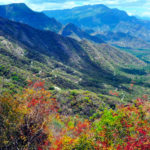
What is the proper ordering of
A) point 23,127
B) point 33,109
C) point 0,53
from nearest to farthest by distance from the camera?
point 23,127
point 33,109
point 0,53

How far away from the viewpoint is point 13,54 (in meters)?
188

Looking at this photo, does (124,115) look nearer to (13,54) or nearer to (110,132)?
(110,132)

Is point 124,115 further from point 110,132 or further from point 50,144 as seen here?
point 50,144

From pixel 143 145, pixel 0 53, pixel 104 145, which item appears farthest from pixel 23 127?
pixel 0 53

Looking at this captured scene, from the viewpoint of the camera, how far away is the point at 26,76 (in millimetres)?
143125

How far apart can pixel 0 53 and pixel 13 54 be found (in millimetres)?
17049

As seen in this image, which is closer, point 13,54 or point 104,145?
point 104,145

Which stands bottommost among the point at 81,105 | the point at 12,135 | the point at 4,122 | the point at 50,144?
the point at 81,105

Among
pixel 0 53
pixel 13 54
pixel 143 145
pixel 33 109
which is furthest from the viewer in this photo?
pixel 13 54

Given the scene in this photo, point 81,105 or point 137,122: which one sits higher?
point 137,122

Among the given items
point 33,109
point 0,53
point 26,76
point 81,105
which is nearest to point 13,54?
point 0,53

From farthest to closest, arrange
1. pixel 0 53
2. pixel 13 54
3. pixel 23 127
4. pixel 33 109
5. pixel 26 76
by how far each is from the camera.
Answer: pixel 13 54, pixel 0 53, pixel 26 76, pixel 33 109, pixel 23 127

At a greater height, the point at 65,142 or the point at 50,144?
the point at 65,142

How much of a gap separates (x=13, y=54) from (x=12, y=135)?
179954mm
